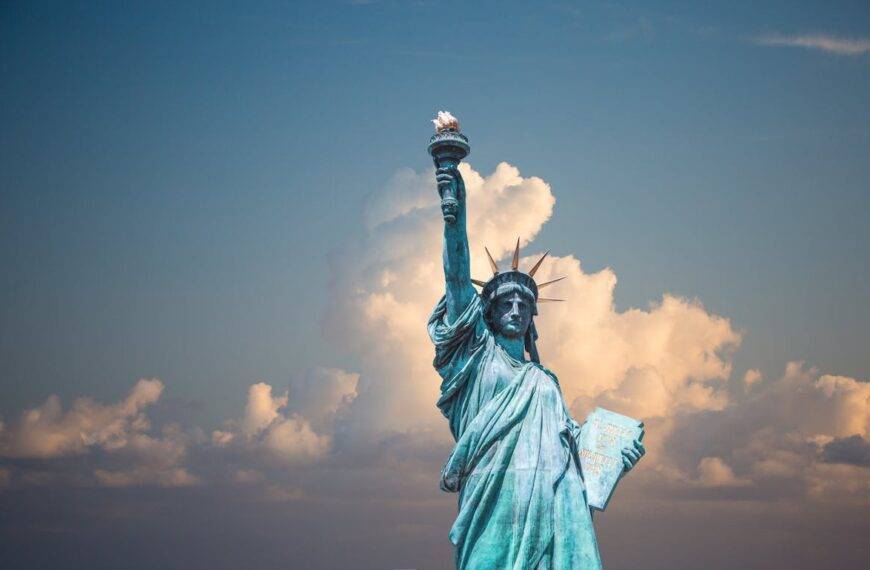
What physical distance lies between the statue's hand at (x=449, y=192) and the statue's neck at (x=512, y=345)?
91.4 inches

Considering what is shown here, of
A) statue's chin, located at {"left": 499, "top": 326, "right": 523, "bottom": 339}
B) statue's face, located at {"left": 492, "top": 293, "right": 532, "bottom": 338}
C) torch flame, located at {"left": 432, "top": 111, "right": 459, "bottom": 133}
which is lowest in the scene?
statue's chin, located at {"left": 499, "top": 326, "right": 523, "bottom": 339}

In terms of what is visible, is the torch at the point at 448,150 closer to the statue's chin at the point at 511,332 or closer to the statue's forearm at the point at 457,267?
the statue's forearm at the point at 457,267

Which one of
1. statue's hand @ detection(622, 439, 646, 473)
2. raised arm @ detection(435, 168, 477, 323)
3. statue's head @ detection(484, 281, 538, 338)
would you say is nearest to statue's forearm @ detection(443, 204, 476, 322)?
raised arm @ detection(435, 168, 477, 323)

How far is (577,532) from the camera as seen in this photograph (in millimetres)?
16047

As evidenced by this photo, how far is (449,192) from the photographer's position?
1727 cm

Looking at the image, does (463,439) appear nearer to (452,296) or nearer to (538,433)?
(538,433)

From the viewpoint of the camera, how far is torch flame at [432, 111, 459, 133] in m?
17.4

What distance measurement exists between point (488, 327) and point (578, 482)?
3.23m

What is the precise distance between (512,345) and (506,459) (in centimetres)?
232

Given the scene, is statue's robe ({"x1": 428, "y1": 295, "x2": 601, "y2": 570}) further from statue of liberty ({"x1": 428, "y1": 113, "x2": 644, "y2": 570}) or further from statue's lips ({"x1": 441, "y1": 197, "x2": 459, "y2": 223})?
statue's lips ({"x1": 441, "y1": 197, "x2": 459, "y2": 223})

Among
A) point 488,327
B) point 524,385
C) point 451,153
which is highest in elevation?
point 451,153

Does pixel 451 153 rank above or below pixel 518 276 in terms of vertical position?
above

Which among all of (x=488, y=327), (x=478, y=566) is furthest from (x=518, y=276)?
(x=478, y=566)

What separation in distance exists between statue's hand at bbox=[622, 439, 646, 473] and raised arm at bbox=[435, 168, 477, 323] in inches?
141
